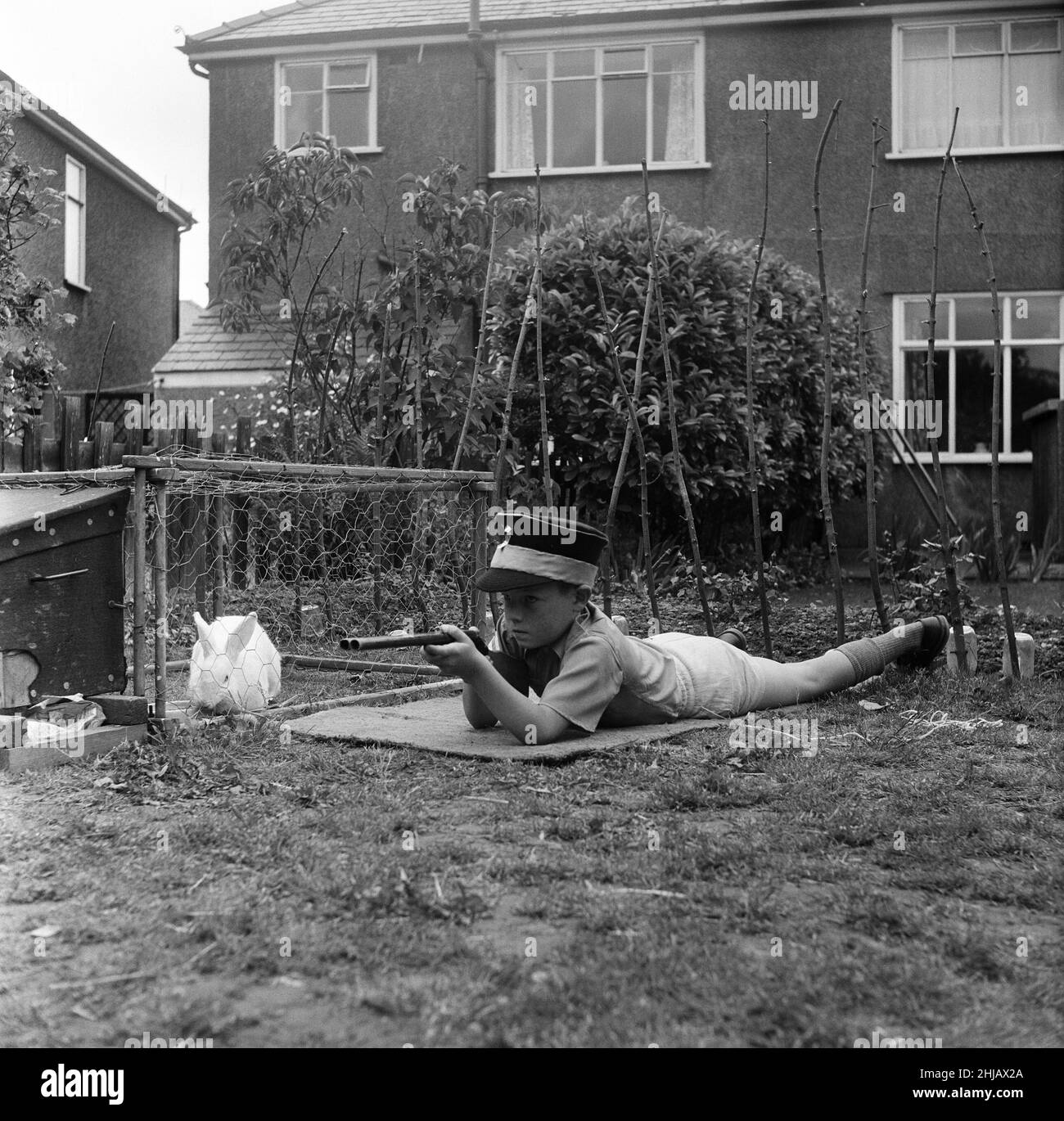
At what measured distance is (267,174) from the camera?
29.6 feet

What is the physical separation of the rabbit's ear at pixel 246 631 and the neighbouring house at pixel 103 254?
34.7 feet

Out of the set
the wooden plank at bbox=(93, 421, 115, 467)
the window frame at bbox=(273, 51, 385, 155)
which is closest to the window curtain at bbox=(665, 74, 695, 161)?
the window frame at bbox=(273, 51, 385, 155)

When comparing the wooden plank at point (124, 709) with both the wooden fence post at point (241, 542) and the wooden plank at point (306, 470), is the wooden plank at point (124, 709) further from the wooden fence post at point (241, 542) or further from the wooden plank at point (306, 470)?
the wooden fence post at point (241, 542)

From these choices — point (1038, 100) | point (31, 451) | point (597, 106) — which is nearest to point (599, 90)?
point (597, 106)

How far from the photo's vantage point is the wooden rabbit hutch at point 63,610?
4094 millimetres

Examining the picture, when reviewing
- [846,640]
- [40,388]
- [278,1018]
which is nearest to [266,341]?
[40,388]

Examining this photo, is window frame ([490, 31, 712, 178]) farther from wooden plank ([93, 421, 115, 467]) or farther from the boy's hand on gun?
the boy's hand on gun

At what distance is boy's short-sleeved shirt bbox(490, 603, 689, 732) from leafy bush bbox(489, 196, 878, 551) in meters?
4.74

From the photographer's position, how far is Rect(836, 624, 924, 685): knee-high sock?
542cm

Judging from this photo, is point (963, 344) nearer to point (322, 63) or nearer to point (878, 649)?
point (322, 63)

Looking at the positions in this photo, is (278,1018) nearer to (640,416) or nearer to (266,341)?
(640,416)

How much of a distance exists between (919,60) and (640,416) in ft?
22.9

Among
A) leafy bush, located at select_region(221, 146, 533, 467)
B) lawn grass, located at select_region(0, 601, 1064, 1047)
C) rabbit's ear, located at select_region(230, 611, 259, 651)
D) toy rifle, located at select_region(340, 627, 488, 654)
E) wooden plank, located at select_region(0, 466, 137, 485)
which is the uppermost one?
leafy bush, located at select_region(221, 146, 533, 467)

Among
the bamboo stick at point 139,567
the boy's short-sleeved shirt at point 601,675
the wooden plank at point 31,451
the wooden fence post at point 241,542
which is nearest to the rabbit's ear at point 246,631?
the bamboo stick at point 139,567
